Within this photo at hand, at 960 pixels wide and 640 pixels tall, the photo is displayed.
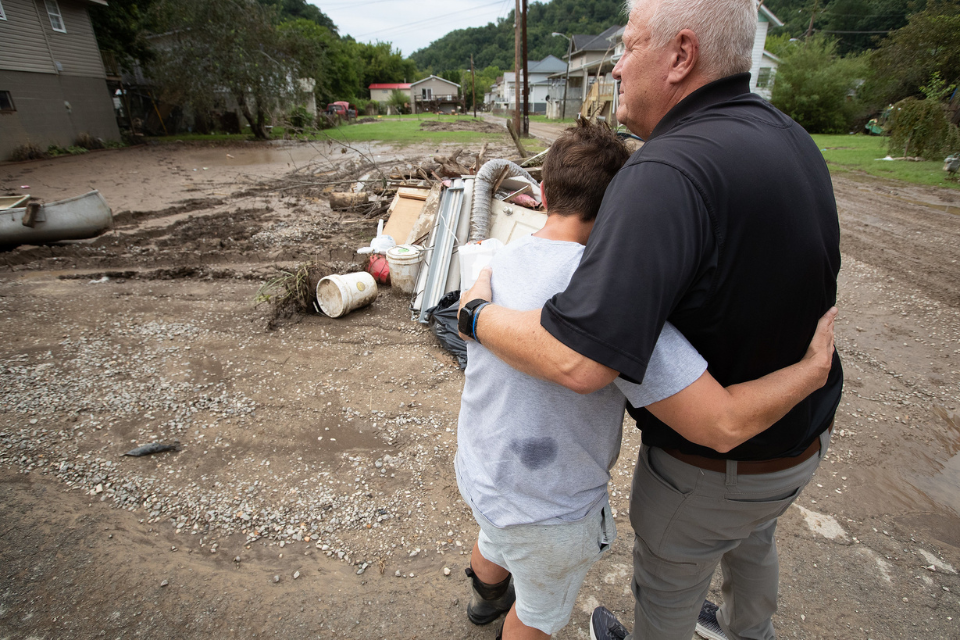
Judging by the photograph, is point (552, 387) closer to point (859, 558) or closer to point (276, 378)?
point (859, 558)

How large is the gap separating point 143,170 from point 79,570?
1746 cm

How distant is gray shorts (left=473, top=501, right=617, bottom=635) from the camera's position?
4.48 ft

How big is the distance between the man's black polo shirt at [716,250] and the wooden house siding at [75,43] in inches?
1083

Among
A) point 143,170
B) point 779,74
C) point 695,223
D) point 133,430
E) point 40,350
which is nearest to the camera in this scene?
point 695,223

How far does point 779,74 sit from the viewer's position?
28641 millimetres

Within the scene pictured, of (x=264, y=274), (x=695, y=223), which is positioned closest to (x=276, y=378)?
(x=264, y=274)

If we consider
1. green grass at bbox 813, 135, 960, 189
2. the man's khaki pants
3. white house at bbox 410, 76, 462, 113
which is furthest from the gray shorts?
white house at bbox 410, 76, 462, 113

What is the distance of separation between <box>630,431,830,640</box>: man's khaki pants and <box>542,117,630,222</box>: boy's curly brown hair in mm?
796

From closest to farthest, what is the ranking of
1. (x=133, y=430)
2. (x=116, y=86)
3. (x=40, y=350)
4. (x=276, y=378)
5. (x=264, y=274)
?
1. (x=133, y=430)
2. (x=276, y=378)
3. (x=40, y=350)
4. (x=264, y=274)
5. (x=116, y=86)

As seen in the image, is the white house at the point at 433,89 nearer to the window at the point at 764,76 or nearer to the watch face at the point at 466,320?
the window at the point at 764,76

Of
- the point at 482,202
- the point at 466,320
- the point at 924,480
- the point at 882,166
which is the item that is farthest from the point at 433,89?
the point at 466,320

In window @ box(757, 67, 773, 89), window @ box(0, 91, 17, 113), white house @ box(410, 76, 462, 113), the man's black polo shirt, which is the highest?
white house @ box(410, 76, 462, 113)

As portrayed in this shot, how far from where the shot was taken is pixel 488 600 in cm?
203

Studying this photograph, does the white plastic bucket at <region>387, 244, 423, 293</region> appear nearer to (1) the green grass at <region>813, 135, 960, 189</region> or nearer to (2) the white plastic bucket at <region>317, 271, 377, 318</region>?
(2) the white plastic bucket at <region>317, 271, 377, 318</region>
